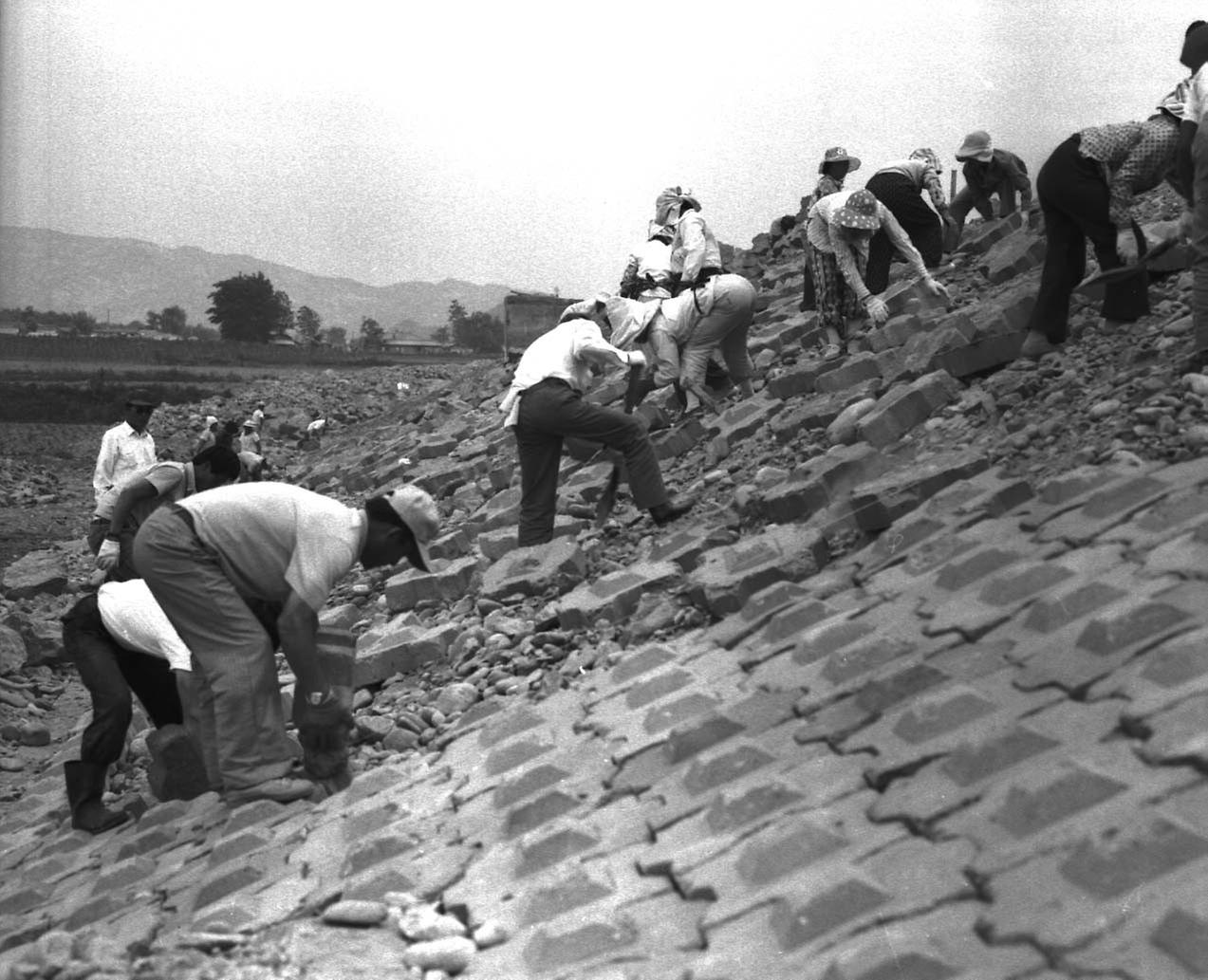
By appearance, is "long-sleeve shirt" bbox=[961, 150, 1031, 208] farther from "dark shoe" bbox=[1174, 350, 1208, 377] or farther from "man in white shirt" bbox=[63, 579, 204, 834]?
"man in white shirt" bbox=[63, 579, 204, 834]

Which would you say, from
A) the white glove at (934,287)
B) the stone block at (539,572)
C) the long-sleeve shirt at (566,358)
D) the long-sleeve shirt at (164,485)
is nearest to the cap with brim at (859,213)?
the white glove at (934,287)

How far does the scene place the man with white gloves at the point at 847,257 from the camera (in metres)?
8.77

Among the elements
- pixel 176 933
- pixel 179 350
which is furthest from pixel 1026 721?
pixel 179 350

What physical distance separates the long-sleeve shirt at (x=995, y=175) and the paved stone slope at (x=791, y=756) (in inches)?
141

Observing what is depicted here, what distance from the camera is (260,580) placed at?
18.0 feet

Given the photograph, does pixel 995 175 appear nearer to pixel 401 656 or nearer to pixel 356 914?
pixel 401 656

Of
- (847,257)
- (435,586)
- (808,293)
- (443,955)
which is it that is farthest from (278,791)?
(808,293)

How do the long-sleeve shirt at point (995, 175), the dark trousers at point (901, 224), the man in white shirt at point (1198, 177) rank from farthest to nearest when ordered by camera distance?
the long-sleeve shirt at point (995, 175) < the dark trousers at point (901, 224) < the man in white shirt at point (1198, 177)

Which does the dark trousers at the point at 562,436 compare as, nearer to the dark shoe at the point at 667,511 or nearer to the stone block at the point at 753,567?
the dark shoe at the point at 667,511

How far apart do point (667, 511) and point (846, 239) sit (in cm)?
252

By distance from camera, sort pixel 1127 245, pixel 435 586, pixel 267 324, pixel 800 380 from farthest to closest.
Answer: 1. pixel 267 324
2. pixel 800 380
3. pixel 435 586
4. pixel 1127 245

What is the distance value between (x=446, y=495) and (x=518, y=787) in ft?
23.0

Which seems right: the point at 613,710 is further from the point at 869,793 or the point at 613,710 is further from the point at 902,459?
the point at 902,459

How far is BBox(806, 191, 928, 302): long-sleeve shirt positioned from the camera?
885cm
